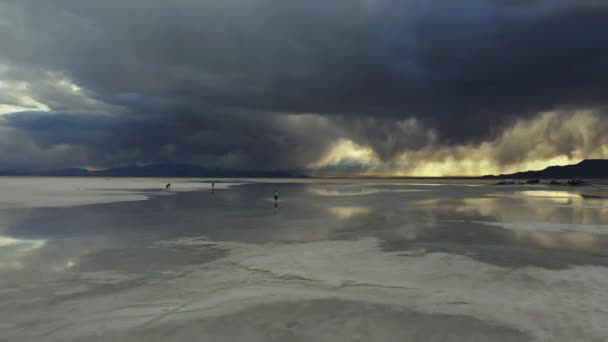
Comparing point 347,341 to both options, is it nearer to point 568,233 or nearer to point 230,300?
point 230,300

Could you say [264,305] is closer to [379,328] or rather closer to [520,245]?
[379,328]

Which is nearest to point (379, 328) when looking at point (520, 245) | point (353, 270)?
point (353, 270)

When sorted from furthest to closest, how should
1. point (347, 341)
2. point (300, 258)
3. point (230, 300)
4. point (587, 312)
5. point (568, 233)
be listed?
point (568, 233) → point (300, 258) → point (230, 300) → point (587, 312) → point (347, 341)

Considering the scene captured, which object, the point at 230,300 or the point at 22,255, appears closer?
the point at 230,300

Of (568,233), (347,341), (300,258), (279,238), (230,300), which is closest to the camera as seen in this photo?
(347,341)

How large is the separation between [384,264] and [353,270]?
1.37 meters

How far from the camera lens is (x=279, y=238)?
683 inches

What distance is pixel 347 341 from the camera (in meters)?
6.58

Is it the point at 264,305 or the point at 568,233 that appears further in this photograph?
the point at 568,233

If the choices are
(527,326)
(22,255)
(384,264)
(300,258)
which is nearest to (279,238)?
(300,258)

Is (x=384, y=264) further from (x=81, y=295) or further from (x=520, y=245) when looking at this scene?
(x=81, y=295)

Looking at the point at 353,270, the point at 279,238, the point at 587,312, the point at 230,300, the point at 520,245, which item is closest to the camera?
the point at 587,312

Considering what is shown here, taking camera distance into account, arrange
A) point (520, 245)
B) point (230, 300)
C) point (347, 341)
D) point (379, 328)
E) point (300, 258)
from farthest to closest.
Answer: point (520, 245), point (300, 258), point (230, 300), point (379, 328), point (347, 341)

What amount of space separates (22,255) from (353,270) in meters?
12.4
